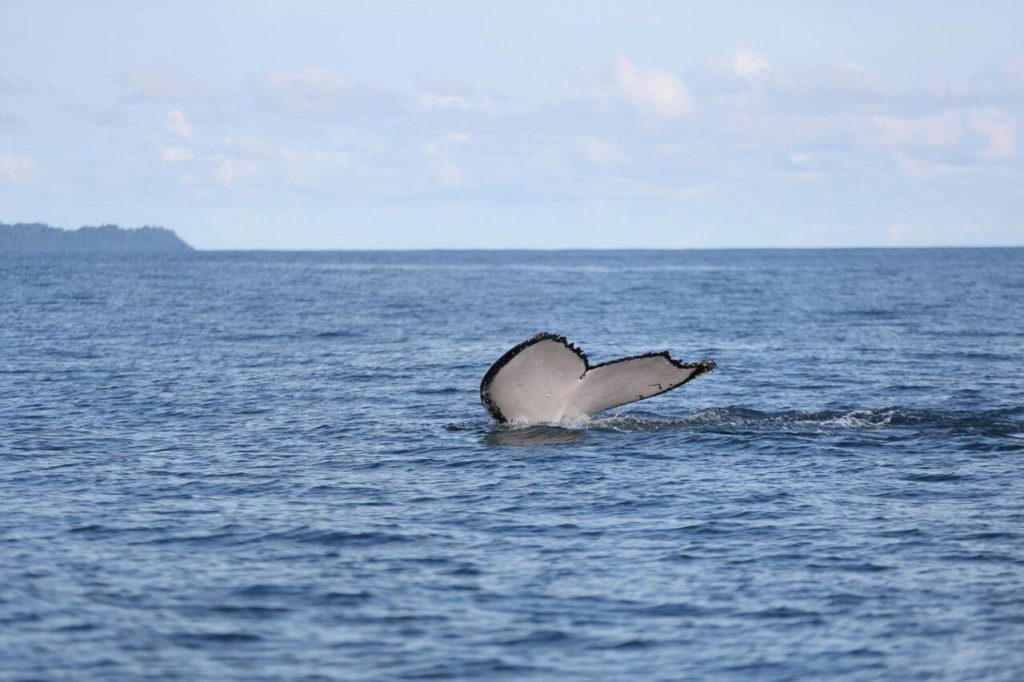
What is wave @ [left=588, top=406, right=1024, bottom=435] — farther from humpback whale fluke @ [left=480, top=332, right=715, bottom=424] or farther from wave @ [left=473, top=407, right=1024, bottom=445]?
humpback whale fluke @ [left=480, top=332, right=715, bottom=424]

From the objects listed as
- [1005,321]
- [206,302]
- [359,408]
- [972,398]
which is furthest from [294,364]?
[206,302]

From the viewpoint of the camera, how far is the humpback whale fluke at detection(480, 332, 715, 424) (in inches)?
743

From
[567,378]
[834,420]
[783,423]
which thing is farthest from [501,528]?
[834,420]

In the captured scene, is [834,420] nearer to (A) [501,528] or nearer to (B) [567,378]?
(B) [567,378]

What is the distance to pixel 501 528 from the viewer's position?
1511cm

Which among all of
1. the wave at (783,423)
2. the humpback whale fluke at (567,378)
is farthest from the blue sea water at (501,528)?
the humpback whale fluke at (567,378)

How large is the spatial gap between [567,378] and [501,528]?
187 inches

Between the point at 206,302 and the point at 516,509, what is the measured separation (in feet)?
191

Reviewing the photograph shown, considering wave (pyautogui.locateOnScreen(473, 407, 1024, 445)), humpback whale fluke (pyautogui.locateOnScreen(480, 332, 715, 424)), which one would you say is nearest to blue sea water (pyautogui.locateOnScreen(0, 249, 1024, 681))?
wave (pyautogui.locateOnScreen(473, 407, 1024, 445))

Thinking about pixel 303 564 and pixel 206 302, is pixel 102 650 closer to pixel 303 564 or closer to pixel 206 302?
pixel 303 564

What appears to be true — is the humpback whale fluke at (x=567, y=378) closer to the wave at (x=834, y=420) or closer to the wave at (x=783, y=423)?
the wave at (x=783, y=423)

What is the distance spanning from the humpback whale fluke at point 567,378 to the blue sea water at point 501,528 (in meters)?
0.72

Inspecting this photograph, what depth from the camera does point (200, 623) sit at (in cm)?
1162

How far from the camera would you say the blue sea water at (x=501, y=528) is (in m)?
11.0
